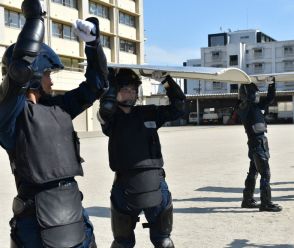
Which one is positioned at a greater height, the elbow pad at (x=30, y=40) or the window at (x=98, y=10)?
the window at (x=98, y=10)

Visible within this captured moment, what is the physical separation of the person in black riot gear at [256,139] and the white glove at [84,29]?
5323 millimetres

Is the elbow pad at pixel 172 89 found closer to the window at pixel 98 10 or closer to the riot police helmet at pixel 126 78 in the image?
the riot police helmet at pixel 126 78

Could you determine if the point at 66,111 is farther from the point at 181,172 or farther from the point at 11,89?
the point at 181,172

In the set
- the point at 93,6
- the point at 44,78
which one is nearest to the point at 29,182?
the point at 44,78

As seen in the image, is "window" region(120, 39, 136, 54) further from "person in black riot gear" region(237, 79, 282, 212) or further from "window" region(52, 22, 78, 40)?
"person in black riot gear" region(237, 79, 282, 212)

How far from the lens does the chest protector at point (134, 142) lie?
13.5ft

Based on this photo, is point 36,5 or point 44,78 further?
point 44,78

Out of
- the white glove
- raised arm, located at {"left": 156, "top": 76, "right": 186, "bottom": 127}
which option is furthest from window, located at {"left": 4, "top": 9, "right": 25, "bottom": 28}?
the white glove

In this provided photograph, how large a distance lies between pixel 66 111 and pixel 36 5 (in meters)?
0.66

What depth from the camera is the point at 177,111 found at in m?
4.42

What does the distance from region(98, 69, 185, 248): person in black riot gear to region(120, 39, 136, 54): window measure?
46.1 meters

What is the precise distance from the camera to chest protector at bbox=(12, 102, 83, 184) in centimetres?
262

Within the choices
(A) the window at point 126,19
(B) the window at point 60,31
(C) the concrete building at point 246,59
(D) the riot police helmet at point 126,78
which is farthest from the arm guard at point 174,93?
(C) the concrete building at point 246,59

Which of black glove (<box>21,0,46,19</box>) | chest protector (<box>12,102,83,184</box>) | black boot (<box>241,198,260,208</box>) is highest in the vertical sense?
black glove (<box>21,0,46,19</box>)
